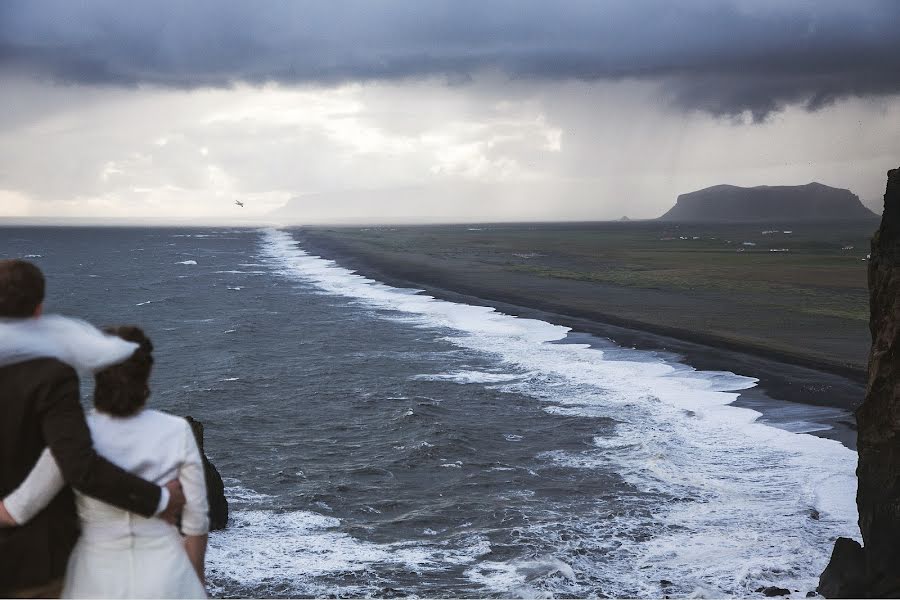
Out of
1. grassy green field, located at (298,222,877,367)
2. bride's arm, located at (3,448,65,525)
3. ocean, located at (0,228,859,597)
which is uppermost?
bride's arm, located at (3,448,65,525)

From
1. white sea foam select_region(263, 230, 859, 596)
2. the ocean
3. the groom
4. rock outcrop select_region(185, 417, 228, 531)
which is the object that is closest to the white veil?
the groom

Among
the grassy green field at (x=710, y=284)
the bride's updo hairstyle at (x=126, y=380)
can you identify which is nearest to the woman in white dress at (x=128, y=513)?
the bride's updo hairstyle at (x=126, y=380)

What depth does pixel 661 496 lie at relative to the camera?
16484 mm

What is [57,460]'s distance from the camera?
316 cm

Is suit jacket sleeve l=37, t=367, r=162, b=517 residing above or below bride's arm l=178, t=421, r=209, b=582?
above

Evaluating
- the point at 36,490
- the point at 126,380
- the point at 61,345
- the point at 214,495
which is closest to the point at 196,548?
the point at 36,490

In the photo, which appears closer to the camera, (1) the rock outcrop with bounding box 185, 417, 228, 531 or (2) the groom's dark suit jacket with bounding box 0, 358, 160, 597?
(2) the groom's dark suit jacket with bounding box 0, 358, 160, 597

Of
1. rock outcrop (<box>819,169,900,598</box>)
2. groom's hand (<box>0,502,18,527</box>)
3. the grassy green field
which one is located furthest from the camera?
the grassy green field

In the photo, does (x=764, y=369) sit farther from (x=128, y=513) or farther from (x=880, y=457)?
(x=128, y=513)

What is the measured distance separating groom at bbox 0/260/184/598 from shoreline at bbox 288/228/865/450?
19608mm

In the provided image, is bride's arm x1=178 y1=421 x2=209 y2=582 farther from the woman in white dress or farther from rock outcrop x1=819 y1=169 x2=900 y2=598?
rock outcrop x1=819 y1=169 x2=900 y2=598

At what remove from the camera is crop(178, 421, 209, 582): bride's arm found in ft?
11.3

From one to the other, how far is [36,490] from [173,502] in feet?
1.61

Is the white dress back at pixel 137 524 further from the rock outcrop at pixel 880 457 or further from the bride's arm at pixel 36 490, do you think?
the rock outcrop at pixel 880 457
